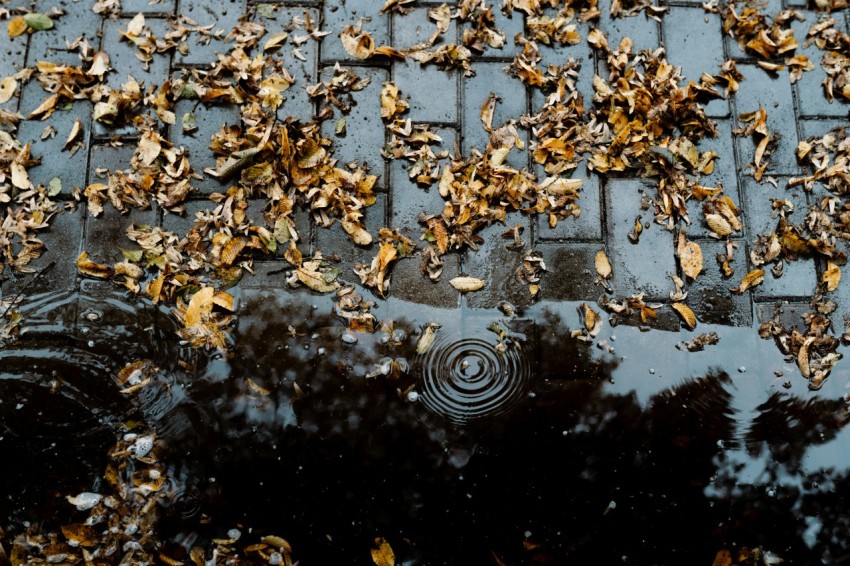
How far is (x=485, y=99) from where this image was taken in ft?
10.0

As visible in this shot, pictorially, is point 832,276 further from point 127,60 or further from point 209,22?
point 127,60

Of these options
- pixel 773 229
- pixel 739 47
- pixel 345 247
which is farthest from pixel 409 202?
pixel 739 47

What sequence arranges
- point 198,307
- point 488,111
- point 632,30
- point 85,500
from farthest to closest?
point 632,30 → point 488,111 → point 198,307 → point 85,500

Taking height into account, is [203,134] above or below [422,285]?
above

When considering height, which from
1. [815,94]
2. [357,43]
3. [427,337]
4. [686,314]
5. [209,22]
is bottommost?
[427,337]

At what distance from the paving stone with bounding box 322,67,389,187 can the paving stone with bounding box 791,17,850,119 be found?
209 cm

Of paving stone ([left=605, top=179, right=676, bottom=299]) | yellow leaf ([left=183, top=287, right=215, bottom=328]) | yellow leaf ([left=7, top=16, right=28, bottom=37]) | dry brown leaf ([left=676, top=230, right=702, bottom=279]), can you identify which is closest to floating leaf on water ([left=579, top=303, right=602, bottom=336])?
paving stone ([left=605, top=179, right=676, bottom=299])

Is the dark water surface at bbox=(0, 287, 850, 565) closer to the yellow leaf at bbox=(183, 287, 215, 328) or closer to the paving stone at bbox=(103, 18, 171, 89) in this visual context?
the yellow leaf at bbox=(183, 287, 215, 328)

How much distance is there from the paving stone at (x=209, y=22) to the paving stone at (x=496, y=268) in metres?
1.58

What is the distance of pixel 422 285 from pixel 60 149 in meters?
1.83

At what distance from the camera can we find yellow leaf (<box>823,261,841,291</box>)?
116 inches

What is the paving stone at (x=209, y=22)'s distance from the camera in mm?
3053

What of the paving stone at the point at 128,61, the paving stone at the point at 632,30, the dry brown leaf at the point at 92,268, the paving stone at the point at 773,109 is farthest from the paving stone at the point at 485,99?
the dry brown leaf at the point at 92,268

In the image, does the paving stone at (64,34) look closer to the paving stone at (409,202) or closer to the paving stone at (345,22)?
the paving stone at (345,22)
